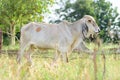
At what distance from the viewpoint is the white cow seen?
10750 mm

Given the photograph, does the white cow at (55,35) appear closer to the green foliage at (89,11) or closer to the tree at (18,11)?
the tree at (18,11)

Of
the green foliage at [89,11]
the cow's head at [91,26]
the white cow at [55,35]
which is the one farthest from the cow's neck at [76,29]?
the green foliage at [89,11]

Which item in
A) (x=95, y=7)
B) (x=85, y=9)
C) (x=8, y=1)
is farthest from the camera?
(x=95, y=7)

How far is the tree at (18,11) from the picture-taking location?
167 feet

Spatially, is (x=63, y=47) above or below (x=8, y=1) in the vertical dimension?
below

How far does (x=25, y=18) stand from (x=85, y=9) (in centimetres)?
1961

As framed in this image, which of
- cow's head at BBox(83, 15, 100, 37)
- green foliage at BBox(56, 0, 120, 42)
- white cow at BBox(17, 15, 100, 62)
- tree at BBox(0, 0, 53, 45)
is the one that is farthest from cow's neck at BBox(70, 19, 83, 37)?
green foliage at BBox(56, 0, 120, 42)

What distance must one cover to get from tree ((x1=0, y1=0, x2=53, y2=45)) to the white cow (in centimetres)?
3916

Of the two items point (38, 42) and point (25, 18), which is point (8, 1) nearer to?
point (25, 18)

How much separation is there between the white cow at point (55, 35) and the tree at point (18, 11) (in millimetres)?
39162

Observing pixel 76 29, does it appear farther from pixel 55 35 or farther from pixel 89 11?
pixel 89 11

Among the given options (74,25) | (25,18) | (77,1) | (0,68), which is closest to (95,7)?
(77,1)

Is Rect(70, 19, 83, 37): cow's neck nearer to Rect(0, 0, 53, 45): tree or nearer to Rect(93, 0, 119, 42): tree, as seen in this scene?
Rect(0, 0, 53, 45): tree

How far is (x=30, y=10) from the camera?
170 feet
